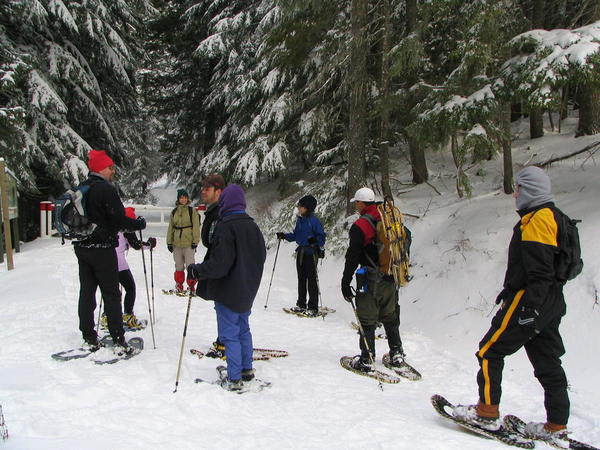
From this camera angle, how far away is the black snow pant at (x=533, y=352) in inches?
144

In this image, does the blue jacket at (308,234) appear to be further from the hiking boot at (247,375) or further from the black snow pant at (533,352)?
the black snow pant at (533,352)

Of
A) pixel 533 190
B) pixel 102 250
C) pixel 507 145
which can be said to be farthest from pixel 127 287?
pixel 507 145

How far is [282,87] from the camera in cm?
1564

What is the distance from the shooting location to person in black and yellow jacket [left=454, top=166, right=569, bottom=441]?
3.49 m

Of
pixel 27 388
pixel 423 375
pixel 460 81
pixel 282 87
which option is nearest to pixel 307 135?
pixel 282 87

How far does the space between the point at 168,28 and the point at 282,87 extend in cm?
759

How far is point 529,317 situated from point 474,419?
0.94 metres

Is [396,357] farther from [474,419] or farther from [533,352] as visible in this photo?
[533,352]

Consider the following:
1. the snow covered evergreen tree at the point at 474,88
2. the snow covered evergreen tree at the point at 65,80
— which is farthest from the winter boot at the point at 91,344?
the snow covered evergreen tree at the point at 65,80

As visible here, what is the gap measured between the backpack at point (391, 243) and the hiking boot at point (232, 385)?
1841 mm

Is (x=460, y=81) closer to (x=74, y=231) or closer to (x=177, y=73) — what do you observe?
(x=74, y=231)

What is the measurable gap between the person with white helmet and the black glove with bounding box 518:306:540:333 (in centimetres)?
169

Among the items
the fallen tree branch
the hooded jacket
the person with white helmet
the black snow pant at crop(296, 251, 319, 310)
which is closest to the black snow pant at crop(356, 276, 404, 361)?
the person with white helmet

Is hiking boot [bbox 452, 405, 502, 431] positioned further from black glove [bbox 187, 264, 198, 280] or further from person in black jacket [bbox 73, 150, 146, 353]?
person in black jacket [bbox 73, 150, 146, 353]
